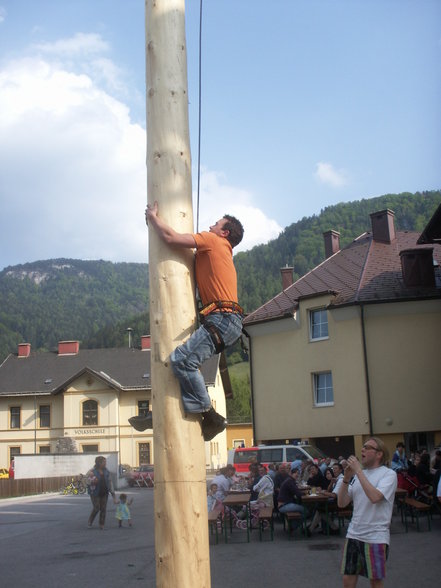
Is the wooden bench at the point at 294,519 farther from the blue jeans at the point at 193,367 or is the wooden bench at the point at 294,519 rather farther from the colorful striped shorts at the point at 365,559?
the blue jeans at the point at 193,367

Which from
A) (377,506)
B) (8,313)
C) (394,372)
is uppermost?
(8,313)

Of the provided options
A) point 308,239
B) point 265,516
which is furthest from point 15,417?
point 308,239

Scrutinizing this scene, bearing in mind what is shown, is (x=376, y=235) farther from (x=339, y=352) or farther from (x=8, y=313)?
(x=8, y=313)

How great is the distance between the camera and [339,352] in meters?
28.9

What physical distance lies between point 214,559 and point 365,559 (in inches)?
281

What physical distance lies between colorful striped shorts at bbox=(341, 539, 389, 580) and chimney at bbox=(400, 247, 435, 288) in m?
23.8

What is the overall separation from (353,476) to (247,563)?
246 inches

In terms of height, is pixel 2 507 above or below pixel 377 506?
below

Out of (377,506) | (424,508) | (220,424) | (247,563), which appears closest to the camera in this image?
(220,424)

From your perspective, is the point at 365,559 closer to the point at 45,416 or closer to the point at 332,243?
the point at 332,243

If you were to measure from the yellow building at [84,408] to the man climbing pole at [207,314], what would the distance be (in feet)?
150

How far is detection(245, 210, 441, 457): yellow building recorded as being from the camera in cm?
2717

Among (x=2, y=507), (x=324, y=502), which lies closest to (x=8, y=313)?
(x=2, y=507)

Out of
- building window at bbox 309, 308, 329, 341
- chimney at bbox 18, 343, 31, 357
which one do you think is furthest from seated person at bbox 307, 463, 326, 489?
chimney at bbox 18, 343, 31, 357
